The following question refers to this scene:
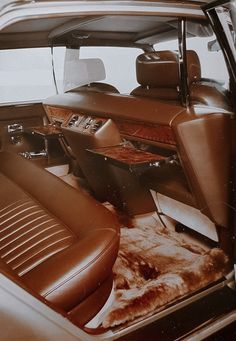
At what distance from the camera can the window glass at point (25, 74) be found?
47.3 inches

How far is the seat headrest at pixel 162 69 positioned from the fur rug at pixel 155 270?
2.61 ft

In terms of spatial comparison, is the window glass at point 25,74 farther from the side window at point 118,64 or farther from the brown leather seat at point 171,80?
the brown leather seat at point 171,80

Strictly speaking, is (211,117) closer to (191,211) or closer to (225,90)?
(225,90)

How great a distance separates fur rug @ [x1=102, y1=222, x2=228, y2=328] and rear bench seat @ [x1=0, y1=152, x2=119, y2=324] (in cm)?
19

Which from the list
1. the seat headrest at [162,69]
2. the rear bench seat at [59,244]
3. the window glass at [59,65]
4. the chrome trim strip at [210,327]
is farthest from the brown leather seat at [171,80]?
the chrome trim strip at [210,327]

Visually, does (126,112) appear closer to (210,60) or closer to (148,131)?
(148,131)

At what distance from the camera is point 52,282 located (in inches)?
38.6

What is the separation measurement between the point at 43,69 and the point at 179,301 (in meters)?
1.06

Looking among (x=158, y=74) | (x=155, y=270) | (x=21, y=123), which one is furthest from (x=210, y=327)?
(x=21, y=123)

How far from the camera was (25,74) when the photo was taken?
1.23 meters

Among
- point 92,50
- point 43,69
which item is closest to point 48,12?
point 43,69

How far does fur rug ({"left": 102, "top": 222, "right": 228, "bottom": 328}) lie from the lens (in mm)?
1337

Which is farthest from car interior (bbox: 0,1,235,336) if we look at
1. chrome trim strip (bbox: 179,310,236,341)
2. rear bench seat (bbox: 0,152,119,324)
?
chrome trim strip (bbox: 179,310,236,341)

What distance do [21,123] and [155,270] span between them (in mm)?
980
